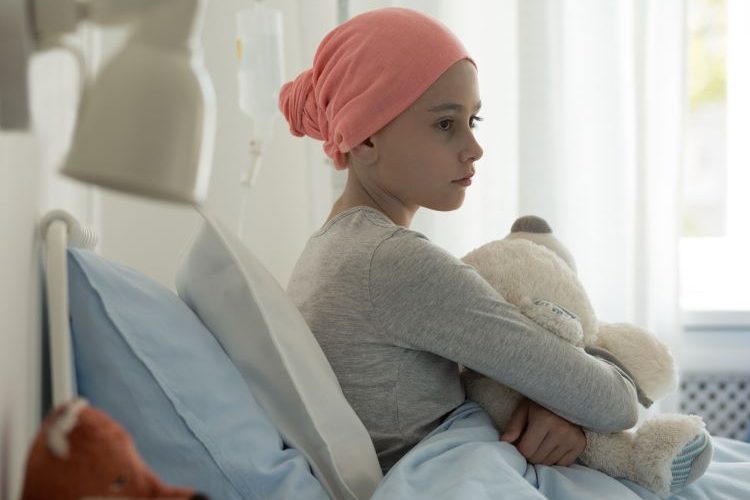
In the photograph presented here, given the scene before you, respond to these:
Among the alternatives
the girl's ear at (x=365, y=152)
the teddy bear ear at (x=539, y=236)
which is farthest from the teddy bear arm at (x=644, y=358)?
the girl's ear at (x=365, y=152)

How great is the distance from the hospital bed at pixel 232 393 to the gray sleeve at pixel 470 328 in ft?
0.30

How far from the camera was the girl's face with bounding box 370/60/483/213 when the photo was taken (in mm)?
1299

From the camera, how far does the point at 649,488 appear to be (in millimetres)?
1154

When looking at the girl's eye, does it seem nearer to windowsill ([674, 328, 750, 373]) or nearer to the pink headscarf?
the pink headscarf

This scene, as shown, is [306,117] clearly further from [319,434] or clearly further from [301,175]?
[301,175]

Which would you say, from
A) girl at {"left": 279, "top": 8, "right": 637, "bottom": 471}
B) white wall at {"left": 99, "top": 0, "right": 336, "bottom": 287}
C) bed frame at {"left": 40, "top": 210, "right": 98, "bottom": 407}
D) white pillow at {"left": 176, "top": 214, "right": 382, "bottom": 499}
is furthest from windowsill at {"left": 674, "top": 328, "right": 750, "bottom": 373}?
bed frame at {"left": 40, "top": 210, "right": 98, "bottom": 407}

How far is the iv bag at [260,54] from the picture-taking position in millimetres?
1927

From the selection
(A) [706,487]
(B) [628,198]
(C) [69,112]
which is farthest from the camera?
(B) [628,198]

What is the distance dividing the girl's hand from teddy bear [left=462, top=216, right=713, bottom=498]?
3 cm

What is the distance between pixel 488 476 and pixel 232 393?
1.00ft

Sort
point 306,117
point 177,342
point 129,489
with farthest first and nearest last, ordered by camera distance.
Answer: point 306,117 < point 177,342 < point 129,489

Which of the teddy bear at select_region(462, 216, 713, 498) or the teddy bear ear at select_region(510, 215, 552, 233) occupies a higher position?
the teddy bear ear at select_region(510, 215, 552, 233)

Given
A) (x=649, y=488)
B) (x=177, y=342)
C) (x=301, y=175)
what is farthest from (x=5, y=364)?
(x=301, y=175)

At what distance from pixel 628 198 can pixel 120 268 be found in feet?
5.08
